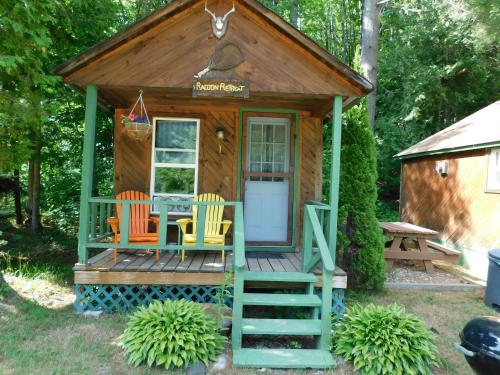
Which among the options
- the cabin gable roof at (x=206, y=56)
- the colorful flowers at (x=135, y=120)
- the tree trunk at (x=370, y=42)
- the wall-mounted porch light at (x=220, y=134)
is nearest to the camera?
the cabin gable roof at (x=206, y=56)

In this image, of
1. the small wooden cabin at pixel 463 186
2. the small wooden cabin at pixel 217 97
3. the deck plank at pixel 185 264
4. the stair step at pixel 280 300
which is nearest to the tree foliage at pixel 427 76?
the small wooden cabin at pixel 463 186

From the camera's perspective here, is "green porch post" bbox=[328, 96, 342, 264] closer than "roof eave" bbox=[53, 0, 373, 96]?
No

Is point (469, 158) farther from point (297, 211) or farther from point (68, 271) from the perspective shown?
point (68, 271)

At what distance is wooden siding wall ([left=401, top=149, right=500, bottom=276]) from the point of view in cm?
795

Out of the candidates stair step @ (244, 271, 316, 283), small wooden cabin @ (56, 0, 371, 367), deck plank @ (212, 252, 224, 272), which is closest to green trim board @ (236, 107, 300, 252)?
small wooden cabin @ (56, 0, 371, 367)

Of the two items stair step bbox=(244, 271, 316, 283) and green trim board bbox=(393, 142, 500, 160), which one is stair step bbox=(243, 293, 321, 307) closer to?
stair step bbox=(244, 271, 316, 283)

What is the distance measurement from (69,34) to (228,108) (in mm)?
3575

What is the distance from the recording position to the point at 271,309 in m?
4.97

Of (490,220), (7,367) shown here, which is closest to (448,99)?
(490,220)

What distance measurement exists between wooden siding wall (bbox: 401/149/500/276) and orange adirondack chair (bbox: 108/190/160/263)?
649 cm

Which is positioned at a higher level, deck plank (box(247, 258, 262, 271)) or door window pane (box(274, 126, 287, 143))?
door window pane (box(274, 126, 287, 143))

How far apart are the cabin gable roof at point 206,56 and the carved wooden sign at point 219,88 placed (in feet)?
0.34

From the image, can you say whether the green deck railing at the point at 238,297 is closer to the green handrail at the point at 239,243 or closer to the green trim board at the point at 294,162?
the green handrail at the point at 239,243

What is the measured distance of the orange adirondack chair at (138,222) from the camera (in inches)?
197
